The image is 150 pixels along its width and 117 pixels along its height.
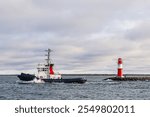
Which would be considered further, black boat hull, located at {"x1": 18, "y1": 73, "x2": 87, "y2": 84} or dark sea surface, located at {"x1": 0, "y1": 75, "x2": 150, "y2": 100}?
black boat hull, located at {"x1": 18, "y1": 73, "x2": 87, "y2": 84}

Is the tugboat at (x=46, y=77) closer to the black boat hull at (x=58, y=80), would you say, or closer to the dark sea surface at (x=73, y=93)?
the black boat hull at (x=58, y=80)

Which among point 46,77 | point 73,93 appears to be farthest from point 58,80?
point 73,93

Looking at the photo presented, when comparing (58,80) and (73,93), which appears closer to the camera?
(73,93)

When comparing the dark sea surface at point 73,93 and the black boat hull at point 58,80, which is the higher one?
the black boat hull at point 58,80

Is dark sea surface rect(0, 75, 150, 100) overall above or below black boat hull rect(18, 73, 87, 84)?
below

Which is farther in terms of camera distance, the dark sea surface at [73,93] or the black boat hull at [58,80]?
the black boat hull at [58,80]

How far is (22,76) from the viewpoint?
106250 millimetres

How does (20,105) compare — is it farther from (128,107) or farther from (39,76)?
(39,76)

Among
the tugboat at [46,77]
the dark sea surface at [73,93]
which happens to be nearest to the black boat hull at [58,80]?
the tugboat at [46,77]

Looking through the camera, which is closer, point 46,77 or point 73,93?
point 73,93

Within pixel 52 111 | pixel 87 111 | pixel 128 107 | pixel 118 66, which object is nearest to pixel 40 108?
pixel 52 111

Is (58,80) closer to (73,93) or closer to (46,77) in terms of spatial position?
(46,77)

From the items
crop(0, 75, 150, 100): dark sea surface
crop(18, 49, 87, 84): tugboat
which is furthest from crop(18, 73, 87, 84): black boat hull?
crop(0, 75, 150, 100): dark sea surface

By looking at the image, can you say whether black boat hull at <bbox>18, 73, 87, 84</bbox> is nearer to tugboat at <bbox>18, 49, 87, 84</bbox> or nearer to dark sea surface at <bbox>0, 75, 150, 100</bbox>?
tugboat at <bbox>18, 49, 87, 84</bbox>
